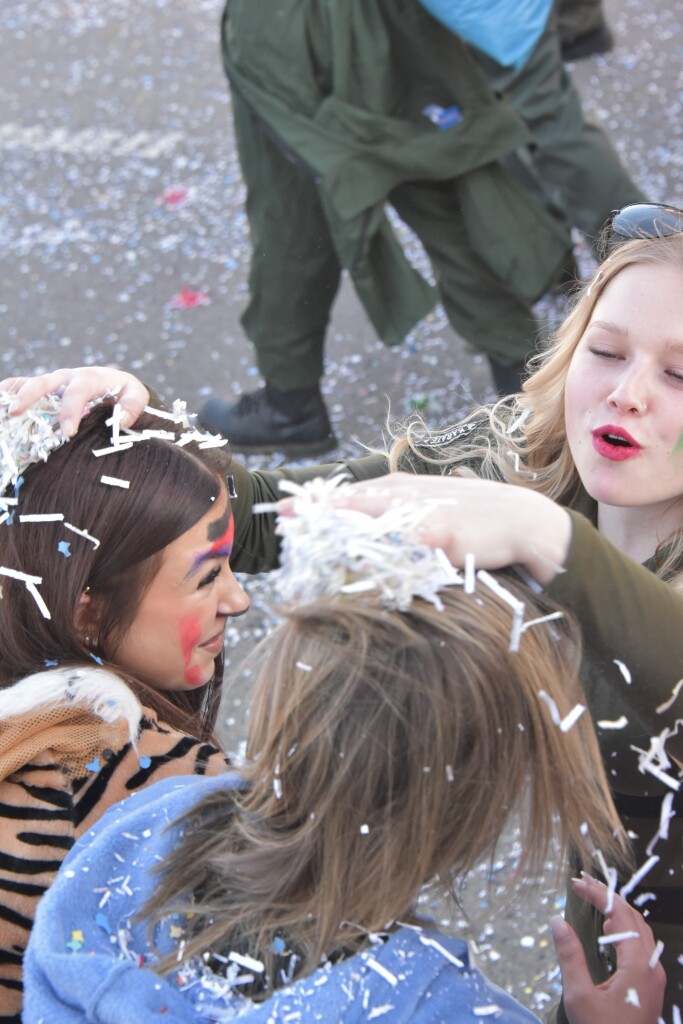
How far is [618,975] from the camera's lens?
159 centimetres

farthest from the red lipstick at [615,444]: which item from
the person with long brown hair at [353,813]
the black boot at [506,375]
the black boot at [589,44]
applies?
the black boot at [589,44]

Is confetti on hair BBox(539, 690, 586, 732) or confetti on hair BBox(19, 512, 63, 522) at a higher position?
confetti on hair BBox(19, 512, 63, 522)

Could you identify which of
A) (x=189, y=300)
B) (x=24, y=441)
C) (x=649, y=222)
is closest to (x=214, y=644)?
(x=24, y=441)

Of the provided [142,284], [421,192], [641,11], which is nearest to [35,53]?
[142,284]

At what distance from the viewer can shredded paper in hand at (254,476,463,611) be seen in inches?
48.6

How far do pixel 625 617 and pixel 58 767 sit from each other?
0.82 meters

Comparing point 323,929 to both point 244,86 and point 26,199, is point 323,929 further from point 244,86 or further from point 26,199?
point 26,199

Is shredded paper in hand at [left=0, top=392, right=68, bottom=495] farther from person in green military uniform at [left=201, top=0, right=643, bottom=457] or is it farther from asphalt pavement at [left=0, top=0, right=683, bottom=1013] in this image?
person in green military uniform at [left=201, top=0, right=643, bottom=457]

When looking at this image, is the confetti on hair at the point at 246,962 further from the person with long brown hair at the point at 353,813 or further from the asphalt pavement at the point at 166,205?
the asphalt pavement at the point at 166,205

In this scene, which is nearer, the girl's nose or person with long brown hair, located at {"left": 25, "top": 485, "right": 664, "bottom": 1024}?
person with long brown hair, located at {"left": 25, "top": 485, "right": 664, "bottom": 1024}

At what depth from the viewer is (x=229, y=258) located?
5188mm

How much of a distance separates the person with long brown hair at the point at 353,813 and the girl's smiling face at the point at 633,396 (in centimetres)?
45

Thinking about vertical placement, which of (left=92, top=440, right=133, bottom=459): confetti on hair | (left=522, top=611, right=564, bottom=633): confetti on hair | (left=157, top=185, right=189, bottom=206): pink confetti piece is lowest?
(left=157, top=185, right=189, bottom=206): pink confetti piece

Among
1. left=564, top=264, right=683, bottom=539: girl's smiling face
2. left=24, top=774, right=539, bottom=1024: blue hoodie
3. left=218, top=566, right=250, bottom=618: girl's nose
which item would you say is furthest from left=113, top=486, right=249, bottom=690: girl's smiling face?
left=564, top=264, right=683, bottom=539: girl's smiling face
